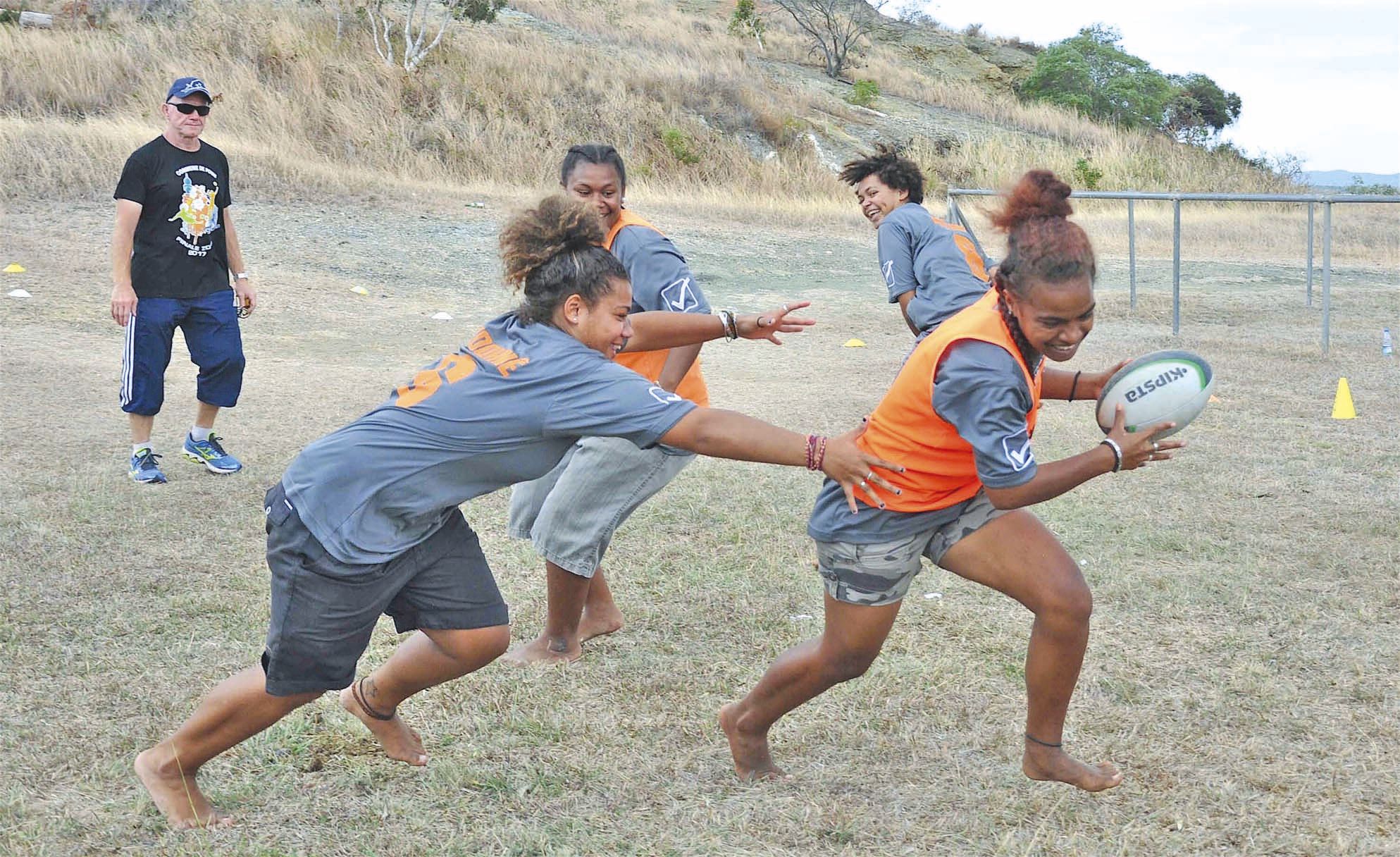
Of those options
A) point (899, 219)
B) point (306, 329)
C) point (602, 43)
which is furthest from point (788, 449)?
point (602, 43)

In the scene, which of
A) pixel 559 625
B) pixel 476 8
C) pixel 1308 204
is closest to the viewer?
pixel 559 625

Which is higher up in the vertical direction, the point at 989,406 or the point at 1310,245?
the point at 989,406

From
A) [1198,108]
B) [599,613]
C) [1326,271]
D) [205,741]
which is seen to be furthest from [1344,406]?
[1198,108]

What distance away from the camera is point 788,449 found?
9.70 ft

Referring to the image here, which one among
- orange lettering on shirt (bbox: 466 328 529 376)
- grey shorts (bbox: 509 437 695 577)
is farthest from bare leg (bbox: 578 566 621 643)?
orange lettering on shirt (bbox: 466 328 529 376)

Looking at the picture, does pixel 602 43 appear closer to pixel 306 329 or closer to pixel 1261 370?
pixel 306 329

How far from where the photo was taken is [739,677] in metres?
4.51

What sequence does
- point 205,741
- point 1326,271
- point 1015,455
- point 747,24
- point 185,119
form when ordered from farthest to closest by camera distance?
point 747,24, point 1326,271, point 185,119, point 205,741, point 1015,455

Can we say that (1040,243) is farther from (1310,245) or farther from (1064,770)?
(1310,245)

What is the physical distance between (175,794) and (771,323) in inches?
86.2

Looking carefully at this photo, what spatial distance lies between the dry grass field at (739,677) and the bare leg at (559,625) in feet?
0.37

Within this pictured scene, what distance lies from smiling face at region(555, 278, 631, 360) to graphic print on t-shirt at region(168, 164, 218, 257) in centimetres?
452

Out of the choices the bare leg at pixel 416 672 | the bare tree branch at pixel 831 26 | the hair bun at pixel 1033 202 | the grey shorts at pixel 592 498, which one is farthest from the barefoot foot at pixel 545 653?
the bare tree branch at pixel 831 26

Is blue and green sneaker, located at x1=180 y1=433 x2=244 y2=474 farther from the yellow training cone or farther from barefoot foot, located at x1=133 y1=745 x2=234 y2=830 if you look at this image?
the yellow training cone
